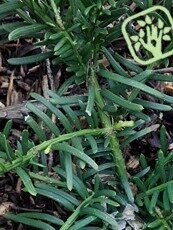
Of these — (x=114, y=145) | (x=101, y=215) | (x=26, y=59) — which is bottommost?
(x=101, y=215)

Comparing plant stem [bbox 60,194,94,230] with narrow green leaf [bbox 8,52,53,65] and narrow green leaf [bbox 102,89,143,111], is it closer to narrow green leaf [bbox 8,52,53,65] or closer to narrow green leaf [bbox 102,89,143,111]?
narrow green leaf [bbox 102,89,143,111]

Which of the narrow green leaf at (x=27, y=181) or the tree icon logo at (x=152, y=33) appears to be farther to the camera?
the tree icon logo at (x=152, y=33)

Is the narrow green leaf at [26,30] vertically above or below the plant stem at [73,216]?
above

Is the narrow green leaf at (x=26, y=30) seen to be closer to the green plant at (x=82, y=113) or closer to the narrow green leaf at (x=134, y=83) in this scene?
the green plant at (x=82, y=113)

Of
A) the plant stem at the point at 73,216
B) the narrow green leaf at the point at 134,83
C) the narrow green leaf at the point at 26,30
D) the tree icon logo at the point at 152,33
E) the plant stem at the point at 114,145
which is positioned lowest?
the plant stem at the point at 73,216

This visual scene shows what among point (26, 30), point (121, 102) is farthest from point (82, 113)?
point (26, 30)

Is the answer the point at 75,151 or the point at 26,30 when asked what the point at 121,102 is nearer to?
the point at 75,151

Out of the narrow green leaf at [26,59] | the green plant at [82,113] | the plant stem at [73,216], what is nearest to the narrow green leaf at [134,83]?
the green plant at [82,113]

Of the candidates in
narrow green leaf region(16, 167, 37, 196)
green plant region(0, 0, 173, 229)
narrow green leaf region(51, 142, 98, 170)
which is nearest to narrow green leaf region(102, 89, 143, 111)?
green plant region(0, 0, 173, 229)

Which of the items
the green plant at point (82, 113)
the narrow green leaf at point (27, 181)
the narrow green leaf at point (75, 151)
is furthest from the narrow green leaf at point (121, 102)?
the narrow green leaf at point (27, 181)
